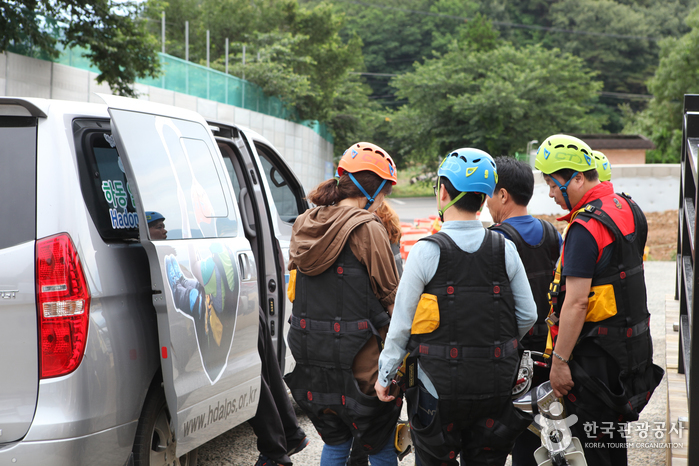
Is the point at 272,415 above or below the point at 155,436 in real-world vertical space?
below

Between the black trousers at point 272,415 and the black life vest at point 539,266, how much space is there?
1591mm

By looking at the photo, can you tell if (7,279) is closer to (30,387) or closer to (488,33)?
(30,387)

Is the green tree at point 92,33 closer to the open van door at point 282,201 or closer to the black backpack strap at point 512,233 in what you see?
the open van door at point 282,201

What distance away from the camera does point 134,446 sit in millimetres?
2797

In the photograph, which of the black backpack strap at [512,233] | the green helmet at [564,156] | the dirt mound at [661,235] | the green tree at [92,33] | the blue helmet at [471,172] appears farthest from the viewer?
the dirt mound at [661,235]

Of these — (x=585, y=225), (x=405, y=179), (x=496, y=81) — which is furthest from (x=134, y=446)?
(x=405, y=179)

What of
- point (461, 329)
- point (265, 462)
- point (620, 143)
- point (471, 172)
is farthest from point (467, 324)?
point (620, 143)

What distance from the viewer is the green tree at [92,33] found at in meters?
10.1

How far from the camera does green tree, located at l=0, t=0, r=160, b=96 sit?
10094 mm

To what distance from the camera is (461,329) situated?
2527 mm

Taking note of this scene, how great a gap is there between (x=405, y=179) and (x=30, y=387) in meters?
62.5

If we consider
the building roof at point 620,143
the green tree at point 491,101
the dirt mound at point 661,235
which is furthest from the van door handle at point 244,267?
the green tree at point 491,101

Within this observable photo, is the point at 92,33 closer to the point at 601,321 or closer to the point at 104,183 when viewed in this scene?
the point at 104,183

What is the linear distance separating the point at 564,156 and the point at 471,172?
0.75m
